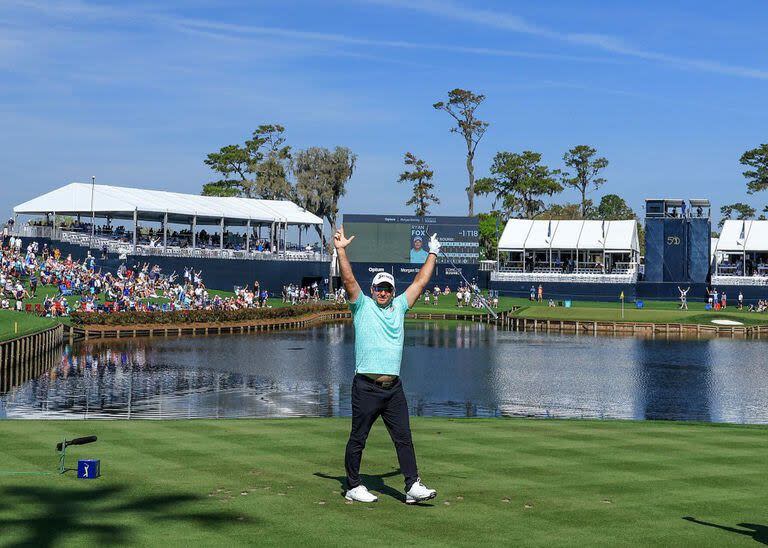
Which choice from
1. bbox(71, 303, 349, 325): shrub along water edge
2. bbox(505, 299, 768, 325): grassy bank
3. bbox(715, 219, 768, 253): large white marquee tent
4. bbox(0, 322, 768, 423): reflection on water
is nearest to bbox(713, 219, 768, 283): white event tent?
bbox(715, 219, 768, 253): large white marquee tent

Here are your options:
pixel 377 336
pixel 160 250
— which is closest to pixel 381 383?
pixel 377 336

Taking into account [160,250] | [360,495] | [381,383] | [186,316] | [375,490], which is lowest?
[186,316]

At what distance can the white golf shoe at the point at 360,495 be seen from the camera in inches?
440

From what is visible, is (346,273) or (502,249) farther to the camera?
(502,249)

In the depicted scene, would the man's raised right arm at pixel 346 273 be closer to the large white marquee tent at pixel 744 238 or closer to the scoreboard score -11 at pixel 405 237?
the scoreboard score -11 at pixel 405 237

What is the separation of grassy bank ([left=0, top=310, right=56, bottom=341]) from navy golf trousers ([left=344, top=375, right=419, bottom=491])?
36664mm

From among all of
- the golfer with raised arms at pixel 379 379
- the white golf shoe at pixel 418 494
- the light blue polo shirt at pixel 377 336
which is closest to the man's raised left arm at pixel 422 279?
the golfer with raised arms at pixel 379 379

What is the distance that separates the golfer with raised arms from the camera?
11.1 m

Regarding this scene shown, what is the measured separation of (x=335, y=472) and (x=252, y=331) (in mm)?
58443

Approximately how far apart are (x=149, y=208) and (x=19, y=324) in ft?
114

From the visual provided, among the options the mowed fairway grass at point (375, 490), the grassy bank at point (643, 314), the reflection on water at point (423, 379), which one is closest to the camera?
the mowed fairway grass at point (375, 490)

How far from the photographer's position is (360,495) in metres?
11.2

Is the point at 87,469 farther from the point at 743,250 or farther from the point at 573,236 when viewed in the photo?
the point at 743,250

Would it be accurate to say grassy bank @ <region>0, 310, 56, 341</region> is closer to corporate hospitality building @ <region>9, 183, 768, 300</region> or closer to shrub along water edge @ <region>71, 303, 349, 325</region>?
shrub along water edge @ <region>71, 303, 349, 325</region>
